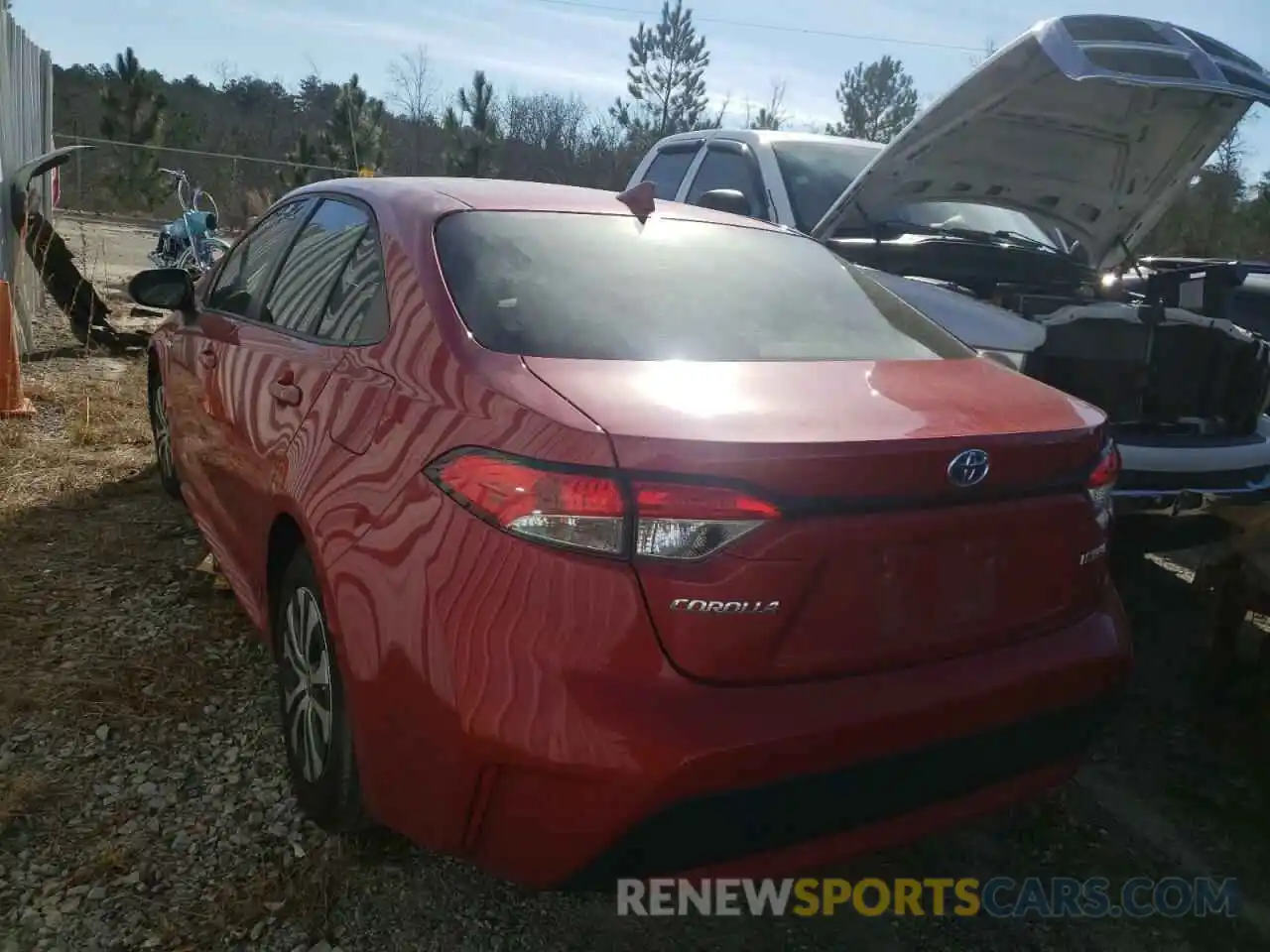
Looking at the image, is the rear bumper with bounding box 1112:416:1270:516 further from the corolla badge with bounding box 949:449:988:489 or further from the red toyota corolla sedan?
the corolla badge with bounding box 949:449:988:489

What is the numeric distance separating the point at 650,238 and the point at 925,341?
30.3 inches

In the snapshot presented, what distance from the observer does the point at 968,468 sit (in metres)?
1.85

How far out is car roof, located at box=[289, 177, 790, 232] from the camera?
254cm

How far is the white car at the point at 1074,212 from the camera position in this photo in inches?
151

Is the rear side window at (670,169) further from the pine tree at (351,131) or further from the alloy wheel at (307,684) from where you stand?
the pine tree at (351,131)

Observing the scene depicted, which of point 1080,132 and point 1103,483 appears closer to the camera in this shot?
point 1103,483

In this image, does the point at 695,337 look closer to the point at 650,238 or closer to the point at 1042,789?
the point at 650,238

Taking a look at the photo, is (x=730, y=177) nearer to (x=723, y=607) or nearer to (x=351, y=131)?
(x=723, y=607)

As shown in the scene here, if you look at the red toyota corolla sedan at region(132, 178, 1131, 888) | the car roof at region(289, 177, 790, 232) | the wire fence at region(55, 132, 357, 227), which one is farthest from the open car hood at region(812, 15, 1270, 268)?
the wire fence at region(55, 132, 357, 227)

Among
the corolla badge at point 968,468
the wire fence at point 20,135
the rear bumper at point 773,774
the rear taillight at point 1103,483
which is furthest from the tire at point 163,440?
the rear taillight at point 1103,483

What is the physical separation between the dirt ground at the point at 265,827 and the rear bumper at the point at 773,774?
50 cm

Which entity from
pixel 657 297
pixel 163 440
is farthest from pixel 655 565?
pixel 163 440

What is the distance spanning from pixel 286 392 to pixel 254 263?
1122 millimetres

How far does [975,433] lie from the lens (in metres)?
1.89
